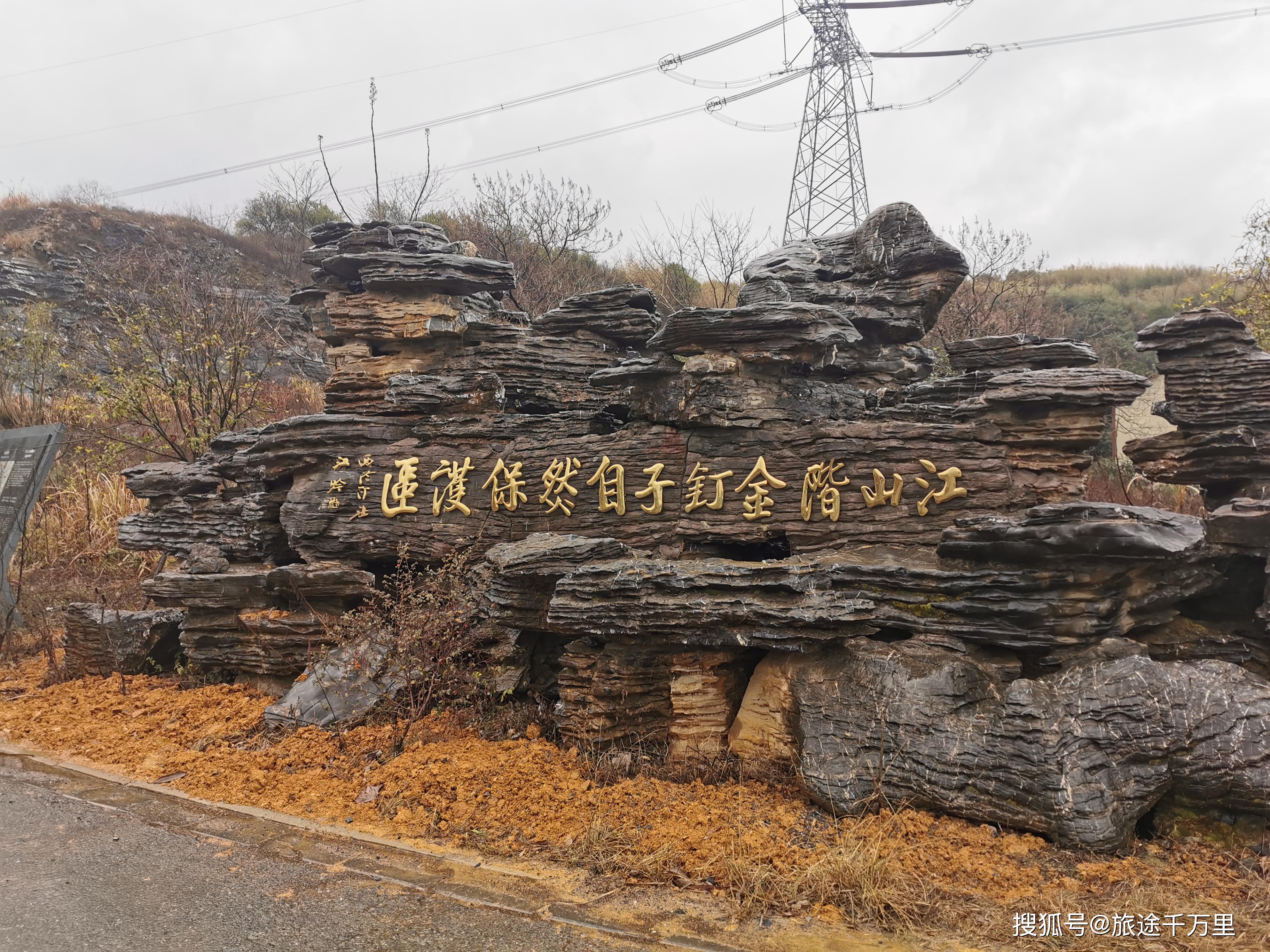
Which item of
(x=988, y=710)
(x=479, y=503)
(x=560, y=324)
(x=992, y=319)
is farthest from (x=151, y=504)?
(x=992, y=319)

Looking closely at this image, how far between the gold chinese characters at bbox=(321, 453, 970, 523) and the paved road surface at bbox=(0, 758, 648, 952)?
12.4 ft

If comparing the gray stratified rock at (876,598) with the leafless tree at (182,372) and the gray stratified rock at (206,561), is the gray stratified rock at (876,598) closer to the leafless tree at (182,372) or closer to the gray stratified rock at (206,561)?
the gray stratified rock at (206,561)

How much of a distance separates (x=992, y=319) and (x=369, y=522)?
42.8 feet

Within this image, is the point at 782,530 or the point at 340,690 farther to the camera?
the point at 340,690

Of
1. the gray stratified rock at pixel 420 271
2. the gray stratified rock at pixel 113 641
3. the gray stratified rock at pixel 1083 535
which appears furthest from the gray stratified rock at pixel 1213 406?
the gray stratified rock at pixel 113 641

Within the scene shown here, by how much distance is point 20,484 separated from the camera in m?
10.8

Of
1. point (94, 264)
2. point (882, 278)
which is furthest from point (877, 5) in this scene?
point (94, 264)

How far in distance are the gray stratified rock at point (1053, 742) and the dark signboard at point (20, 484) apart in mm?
11253

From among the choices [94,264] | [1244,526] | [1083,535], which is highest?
[94,264]

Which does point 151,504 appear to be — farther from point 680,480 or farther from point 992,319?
point 992,319

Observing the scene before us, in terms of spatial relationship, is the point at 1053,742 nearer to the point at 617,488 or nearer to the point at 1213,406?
the point at 1213,406

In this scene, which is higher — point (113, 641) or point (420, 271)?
point (420, 271)

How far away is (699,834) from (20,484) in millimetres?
11280

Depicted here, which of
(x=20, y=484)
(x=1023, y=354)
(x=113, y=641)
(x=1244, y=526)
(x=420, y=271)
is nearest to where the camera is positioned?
(x=1244, y=526)
